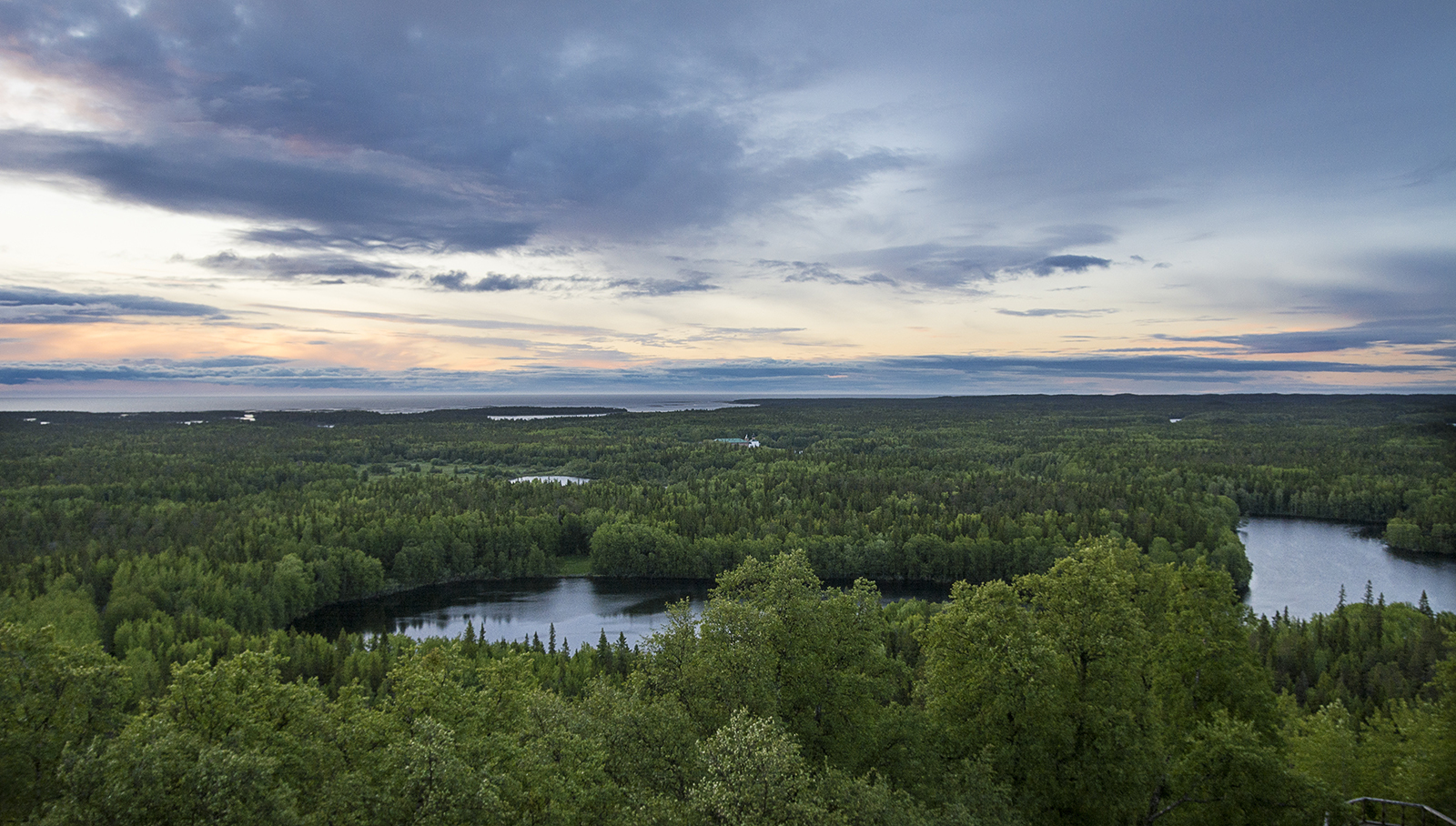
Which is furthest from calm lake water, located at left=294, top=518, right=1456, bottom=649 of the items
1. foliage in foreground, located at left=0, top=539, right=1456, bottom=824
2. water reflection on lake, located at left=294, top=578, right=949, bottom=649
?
foliage in foreground, located at left=0, top=539, right=1456, bottom=824

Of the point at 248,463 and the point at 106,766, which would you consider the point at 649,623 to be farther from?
the point at 248,463

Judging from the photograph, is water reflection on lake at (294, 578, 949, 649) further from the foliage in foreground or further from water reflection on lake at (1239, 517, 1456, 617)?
the foliage in foreground

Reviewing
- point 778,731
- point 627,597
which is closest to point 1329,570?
point 627,597

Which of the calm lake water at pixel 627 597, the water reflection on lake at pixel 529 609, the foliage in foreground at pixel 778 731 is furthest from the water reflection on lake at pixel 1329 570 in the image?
the foliage in foreground at pixel 778 731

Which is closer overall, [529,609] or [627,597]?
[529,609]

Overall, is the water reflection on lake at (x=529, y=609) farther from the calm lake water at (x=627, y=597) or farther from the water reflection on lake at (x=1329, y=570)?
the water reflection on lake at (x=1329, y=570)

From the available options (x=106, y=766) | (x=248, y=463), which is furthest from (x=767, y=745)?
(x=248, y=463)

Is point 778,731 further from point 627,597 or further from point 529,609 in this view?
point 627,597
